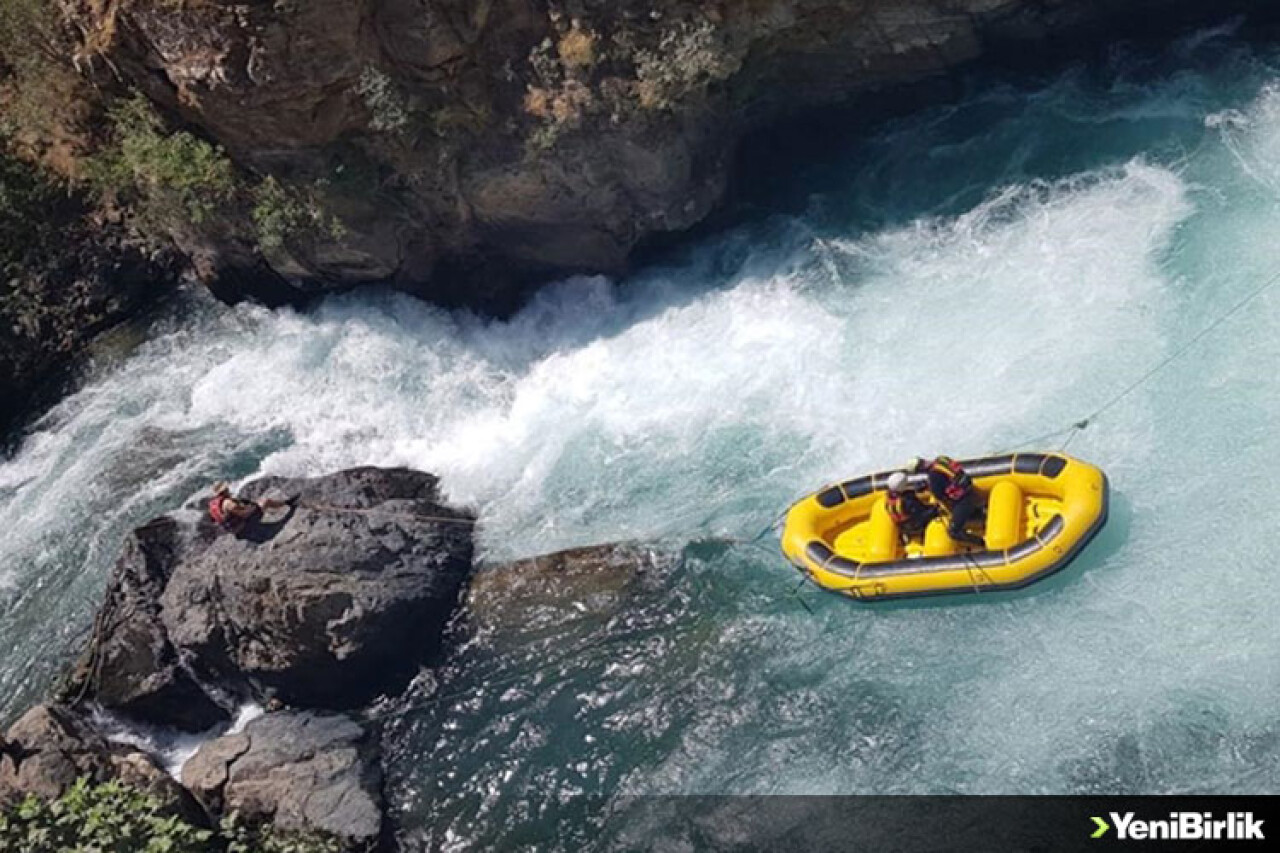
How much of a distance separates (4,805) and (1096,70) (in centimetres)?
1828

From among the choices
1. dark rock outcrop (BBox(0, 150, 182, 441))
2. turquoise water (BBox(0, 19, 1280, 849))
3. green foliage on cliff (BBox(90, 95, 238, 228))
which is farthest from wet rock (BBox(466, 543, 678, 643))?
dark rock outcrop (BBox(0, 150, 182, 441))

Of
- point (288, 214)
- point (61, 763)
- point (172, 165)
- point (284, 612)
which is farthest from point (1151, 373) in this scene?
point (61, 763)

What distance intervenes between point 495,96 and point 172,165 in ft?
16.7

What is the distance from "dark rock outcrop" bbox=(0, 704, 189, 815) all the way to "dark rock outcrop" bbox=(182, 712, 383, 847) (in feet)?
1.63

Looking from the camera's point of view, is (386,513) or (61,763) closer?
(61,763)

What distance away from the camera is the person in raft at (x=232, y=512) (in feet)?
54.3

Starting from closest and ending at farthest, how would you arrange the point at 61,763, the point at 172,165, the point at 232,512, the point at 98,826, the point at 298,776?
the point at 98,826, the point at 298,776, the point at 61,763, the point at 232,512, the point at 172,165

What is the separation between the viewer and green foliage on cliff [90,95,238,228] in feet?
59.4

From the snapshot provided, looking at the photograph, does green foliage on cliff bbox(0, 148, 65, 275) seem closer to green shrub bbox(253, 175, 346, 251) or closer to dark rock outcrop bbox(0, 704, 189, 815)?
green shrub bbox(253, 175, 346, 251)

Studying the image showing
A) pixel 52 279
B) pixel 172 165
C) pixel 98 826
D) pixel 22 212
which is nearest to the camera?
pixel 98 826

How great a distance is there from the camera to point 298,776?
14.6 m

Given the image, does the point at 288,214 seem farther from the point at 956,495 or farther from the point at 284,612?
the point at 956,495

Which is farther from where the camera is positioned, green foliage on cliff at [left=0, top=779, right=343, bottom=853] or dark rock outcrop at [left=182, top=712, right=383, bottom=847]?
dark rock outcrop at [left=182, top=712, right=383, bottom=847]

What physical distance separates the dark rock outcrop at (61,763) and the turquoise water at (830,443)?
6.35ft
